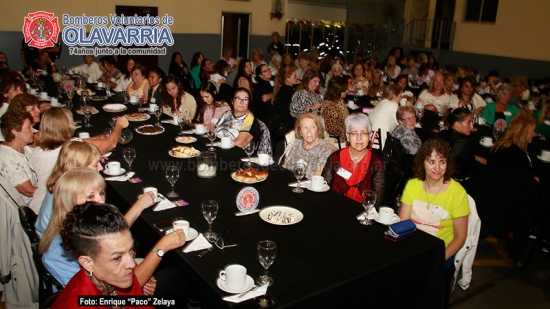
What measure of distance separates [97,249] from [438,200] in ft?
7.03

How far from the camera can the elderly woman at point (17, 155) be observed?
327 cm

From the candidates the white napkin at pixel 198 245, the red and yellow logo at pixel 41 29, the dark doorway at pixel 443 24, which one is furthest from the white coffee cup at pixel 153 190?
the dark doorway at pixel 443 24

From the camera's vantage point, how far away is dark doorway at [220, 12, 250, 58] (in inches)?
525

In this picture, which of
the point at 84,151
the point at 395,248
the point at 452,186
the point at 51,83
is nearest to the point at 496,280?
the point at 452,186

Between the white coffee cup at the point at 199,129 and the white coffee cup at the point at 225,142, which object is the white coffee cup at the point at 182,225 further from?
the white coffee cup at the point at 199,129

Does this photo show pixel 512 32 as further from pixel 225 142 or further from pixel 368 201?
pixel 368 201

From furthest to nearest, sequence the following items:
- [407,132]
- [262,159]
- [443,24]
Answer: [443,24] → [407,132] → [262,159]

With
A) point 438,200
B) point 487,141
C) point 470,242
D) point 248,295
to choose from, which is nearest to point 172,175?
point 248,295

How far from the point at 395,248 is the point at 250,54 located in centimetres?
1196

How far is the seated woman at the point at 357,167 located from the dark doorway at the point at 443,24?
11.8 meters

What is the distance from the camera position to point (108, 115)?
548 centimetres

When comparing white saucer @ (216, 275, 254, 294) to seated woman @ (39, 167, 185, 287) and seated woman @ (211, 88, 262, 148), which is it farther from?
seated woman @ (211, 88, 262, 148)

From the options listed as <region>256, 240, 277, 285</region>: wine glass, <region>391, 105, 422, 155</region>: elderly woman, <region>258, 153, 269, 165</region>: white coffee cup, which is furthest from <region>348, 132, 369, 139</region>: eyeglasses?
<region>256, 240, 277, 285</region>: wine glass

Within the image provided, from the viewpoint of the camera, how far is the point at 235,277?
2033mm
